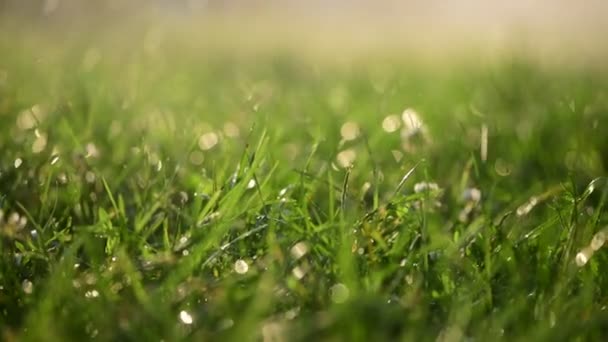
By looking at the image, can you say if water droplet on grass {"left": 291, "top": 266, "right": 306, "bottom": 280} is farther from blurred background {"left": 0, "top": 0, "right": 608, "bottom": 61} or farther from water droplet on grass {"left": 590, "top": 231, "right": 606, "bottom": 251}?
blurred background {"left": 0, "top": 0, "right": 608, "bottom": 61}

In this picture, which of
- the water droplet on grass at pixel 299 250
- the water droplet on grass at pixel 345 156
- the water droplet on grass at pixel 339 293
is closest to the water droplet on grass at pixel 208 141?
the water droplet on grass at pixel 345 156

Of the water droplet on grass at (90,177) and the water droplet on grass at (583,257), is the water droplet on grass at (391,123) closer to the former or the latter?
the water droplet on grass at (90,177)

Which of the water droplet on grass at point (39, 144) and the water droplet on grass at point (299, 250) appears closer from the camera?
the water droplet on grass at point (299, 250)

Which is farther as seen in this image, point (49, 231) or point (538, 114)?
point (538, 114)

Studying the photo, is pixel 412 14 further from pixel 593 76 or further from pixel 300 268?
pixel 300 268

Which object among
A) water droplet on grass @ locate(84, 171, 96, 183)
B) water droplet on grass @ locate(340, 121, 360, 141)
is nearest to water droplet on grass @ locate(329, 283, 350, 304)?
water droplet on grass @ locate(84, 171, 96, 183)

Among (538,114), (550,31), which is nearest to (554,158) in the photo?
(538,114)

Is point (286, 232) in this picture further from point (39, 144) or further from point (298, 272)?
point (39, 144)

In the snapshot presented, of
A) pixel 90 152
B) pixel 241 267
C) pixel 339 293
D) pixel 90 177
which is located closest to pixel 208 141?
pixel 90 152
